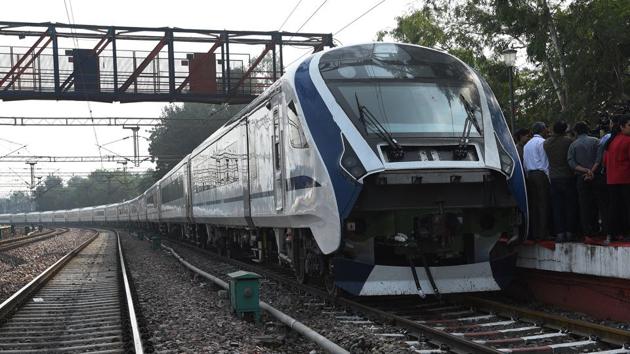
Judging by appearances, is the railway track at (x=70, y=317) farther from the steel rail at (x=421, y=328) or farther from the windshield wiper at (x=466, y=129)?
the windshield wiper at (x=466, y=129)

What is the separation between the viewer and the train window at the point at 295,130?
340 inches

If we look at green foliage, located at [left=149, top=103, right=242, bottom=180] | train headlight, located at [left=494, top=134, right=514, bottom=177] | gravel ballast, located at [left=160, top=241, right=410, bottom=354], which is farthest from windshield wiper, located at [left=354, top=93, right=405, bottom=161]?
green foliage, located at [left=149, top=103, right=242, bottom=180]

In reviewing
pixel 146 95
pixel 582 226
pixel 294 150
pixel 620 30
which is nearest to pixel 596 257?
pixel 582 226

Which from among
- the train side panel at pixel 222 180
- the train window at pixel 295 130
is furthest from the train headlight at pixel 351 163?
the train side panel at pixel 222 180

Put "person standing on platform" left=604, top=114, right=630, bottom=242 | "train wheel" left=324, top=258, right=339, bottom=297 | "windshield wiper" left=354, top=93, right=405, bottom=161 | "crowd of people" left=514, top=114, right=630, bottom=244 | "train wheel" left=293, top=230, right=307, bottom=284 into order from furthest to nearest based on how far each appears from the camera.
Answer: "train wheel" left=293, top=230, right=307, bottom=284, "train wheel" left=324, top=258, right=339, bottom=297, "windshield wiper" left=354, top=93, right=405, bottom=161, "crowd of people" left=514, top=114, right=630, bottom=244, "person standing on platform" left=604, top=114, right=630, bottom=242

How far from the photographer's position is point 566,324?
20.9 ft

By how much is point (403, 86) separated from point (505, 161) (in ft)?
4.95

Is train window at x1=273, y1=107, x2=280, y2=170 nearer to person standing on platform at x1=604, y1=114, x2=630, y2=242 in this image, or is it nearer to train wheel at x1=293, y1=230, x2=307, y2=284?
train wheel at x1=293, y1=230, x2=307, y2=284

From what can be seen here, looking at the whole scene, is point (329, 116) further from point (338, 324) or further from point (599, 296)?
point (599, 296)

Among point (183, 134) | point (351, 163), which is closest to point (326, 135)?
point (351, 163)

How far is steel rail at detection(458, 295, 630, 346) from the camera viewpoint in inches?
225

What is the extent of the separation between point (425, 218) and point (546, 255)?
1.46m

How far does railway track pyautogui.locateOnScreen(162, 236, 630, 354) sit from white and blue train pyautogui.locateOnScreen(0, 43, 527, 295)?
0.32m

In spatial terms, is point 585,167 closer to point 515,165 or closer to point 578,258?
point 515,165
